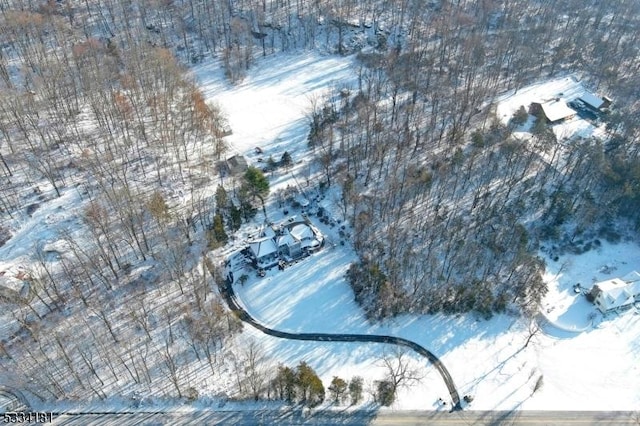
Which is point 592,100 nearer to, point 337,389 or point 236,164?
point 236,164

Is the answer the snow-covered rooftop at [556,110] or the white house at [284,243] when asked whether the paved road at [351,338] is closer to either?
the white house at [284,243]

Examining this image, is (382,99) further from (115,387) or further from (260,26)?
(115,387)

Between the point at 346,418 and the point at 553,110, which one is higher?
the point at 553,110

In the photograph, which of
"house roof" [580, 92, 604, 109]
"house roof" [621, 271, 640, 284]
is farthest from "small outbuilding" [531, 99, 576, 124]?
"house roof" [621, 271, 640, 284]

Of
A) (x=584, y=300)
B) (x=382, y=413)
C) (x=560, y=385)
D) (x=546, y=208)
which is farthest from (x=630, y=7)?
(x=382, y=413)

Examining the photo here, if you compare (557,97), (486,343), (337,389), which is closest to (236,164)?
(337,389)
